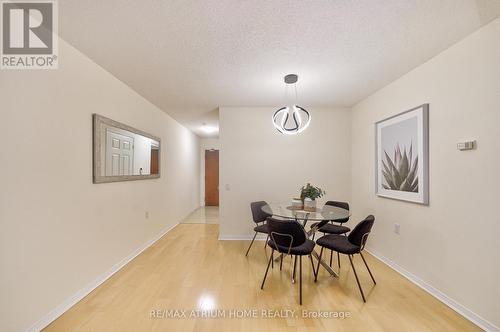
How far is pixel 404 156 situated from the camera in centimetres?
273

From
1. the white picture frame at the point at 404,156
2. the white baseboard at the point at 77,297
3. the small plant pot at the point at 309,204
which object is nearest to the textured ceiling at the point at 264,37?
the white picture frame at the point at 404,156

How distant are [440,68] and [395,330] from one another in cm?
248

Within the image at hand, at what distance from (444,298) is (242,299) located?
1.97 m

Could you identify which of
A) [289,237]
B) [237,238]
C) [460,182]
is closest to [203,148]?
[237,238]

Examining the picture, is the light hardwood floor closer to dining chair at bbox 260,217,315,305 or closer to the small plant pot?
dining chair at bbox 260,217,315,305

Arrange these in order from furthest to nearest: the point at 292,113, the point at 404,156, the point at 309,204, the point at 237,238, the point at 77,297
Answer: the point at 237,238 < the point at 292,113 < the point at 309,204 < the point at 404,156 < the point at 77,297

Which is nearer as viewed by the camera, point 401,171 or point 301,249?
point 301,249

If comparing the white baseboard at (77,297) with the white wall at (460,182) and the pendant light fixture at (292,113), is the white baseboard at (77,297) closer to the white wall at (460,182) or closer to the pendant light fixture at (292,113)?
the pendant light fixture at (292,113)

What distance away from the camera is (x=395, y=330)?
5.91 ft

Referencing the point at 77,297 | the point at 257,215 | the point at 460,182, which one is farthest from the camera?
the point at 257,215

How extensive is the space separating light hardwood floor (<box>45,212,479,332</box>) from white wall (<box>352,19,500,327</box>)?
0.99 ft

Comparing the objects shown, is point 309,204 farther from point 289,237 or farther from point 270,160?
point 270,160

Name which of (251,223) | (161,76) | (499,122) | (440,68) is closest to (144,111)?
(161,76)

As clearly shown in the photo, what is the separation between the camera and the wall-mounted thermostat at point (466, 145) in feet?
6.23
